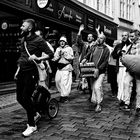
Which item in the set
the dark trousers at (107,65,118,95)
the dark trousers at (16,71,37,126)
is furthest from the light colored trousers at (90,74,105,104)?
the dark trousers at (107,65,118,95)

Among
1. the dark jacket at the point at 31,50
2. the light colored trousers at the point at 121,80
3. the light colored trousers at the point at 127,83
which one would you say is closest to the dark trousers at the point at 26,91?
the dark jacket at the point at 31,50

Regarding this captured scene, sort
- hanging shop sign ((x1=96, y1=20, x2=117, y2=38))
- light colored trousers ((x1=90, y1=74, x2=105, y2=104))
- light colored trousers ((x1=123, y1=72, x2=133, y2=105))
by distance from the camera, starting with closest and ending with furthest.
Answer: light colored trousers ((x1=123, y1=72, x2=133, y2=105)) < light colored trousers ((x1=90, y1=74, x2=105, y2=104)) < hanging shop sign ((x1=96, y1=20, x2=117, y2=38))

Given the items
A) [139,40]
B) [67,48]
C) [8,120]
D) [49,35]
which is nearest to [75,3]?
[49,35]

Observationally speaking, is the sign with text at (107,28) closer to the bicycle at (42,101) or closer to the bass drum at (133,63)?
the bass drum at (133,63)

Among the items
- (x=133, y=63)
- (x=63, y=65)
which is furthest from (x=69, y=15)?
(x=133, y=63)

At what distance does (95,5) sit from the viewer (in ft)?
69.3

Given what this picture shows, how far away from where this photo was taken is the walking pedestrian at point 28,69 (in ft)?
16.2

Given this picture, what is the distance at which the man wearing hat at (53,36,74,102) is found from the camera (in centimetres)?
821

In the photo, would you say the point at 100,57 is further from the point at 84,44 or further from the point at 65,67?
the point at 84,44

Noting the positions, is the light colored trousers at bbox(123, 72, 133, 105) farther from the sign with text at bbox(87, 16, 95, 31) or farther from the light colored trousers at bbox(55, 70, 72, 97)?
the sign with text at bbox(87, 16, 95, 31)

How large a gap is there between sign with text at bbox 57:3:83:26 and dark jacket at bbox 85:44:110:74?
26.3ft

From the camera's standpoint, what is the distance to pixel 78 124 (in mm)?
5625

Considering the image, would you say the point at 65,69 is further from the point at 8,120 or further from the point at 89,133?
the point at 89,133

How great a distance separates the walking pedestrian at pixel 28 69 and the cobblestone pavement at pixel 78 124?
34 cm
